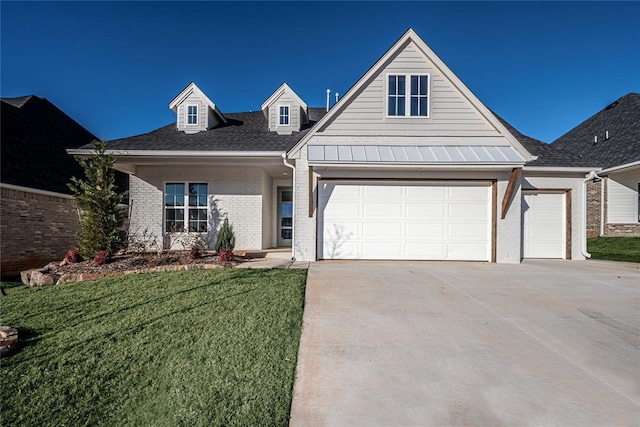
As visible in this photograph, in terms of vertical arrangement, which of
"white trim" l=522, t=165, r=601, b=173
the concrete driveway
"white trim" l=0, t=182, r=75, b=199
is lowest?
the concrete driveway

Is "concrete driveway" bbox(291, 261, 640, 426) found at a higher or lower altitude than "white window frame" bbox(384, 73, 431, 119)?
lower

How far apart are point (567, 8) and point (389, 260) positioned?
1087 centimetres

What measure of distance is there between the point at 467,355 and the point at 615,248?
14.3 metres

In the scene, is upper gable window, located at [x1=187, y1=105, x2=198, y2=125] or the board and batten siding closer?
the board and batten siding

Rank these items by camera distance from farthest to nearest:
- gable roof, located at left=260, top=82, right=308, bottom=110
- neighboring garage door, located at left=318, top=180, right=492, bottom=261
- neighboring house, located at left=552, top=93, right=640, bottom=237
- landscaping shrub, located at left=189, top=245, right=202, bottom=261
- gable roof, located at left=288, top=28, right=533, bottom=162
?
neighboring house, located at left=552, top=93, right=640, bottom=237
gable roof, located at left=260, top=82, right=308, bottom=110
neighboring garage door, located at left=318, top=180, right=492, bottom=261
gable roof, located at left=288, top=28, right=533, bottom=162
landscaping shrub, located at left=189, top=245, right=202, bottom=261

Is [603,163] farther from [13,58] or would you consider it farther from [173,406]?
[13,58]

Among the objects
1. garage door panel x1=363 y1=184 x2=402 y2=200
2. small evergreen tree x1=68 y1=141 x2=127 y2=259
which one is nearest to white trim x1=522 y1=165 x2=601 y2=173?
garage door panel x1=363 y1=184 x2=402 y2=200

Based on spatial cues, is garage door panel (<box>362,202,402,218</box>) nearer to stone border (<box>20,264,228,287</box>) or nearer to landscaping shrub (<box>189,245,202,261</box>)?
stone border (<box>20,264,228,287</box>)

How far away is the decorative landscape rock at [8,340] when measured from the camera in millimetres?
3263

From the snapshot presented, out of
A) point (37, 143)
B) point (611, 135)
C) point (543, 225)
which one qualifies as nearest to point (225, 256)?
point (37, 143)

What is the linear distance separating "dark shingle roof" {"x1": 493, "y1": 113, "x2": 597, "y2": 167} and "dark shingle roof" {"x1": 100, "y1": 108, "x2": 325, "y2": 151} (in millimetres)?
8276

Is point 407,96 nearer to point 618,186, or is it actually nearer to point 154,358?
point 154,358

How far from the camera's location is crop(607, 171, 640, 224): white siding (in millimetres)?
13898

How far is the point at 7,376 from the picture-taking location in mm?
2816
